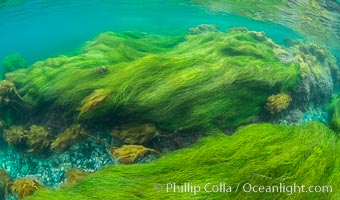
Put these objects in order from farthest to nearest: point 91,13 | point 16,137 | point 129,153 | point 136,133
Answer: point 91,13 < point 16,137 < point 136,133 < point 129,153

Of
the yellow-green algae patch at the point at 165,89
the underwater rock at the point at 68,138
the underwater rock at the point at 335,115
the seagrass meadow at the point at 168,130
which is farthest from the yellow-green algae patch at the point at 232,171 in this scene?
the underwater rock at the point at 335,115

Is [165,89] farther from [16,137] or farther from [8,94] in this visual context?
[8,94]

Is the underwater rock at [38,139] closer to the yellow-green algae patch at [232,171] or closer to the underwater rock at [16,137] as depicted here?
the underwater rock at [16,137]

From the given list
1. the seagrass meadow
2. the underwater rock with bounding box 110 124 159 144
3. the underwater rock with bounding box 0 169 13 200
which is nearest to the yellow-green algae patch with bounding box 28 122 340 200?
the seagrass meadow

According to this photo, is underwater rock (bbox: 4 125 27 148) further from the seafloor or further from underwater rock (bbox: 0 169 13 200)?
underwater rock (bbox: 0 169 13 200)

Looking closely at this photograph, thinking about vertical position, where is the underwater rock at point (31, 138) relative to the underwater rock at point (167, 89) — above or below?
below

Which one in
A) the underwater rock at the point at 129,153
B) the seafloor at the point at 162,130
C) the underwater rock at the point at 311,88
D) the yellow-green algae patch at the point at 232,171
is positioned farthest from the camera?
the underwater rock at the point at 311,88

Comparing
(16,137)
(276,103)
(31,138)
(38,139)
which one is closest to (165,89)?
(276,103)
